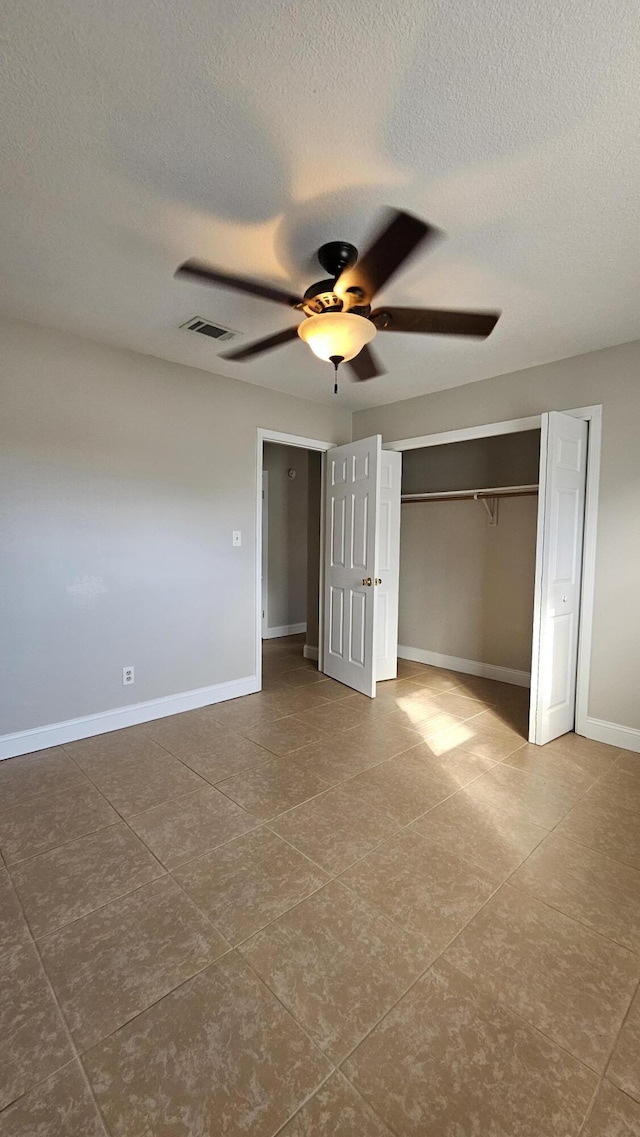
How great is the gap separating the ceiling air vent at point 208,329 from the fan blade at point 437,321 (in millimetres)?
968

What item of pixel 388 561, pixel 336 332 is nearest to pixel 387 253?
pixel 336 332

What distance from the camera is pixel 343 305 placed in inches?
81.3

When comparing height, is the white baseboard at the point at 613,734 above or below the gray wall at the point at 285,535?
below

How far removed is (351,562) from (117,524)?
1889 mm

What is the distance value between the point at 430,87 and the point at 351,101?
8.7 inches

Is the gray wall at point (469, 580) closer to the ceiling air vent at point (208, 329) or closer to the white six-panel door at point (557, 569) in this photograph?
the white six-panel door at point (557, 569)

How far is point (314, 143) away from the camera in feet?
4.93

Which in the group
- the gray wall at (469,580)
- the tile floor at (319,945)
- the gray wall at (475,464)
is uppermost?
the gray wall at (475,464)

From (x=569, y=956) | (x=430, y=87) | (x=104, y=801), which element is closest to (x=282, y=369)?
(x=430, y=87)

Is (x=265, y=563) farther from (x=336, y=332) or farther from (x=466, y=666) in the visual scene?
(x=336, y=332)

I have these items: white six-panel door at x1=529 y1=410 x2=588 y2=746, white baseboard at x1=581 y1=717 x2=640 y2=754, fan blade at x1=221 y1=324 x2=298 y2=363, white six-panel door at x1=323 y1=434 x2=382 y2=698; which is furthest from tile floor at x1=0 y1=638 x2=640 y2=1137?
fan blade at x1=221 y1=324 x2=298 y2=363

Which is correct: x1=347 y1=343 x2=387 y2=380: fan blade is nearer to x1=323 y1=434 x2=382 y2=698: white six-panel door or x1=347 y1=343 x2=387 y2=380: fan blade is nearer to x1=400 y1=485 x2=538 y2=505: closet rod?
x1=323 y1=434 x2=382 y2=698: white six-panel door

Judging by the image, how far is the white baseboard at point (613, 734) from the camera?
3.03m

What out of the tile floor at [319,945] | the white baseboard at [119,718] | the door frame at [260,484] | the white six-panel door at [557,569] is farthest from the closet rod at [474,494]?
the white baseboard at [119,718]
